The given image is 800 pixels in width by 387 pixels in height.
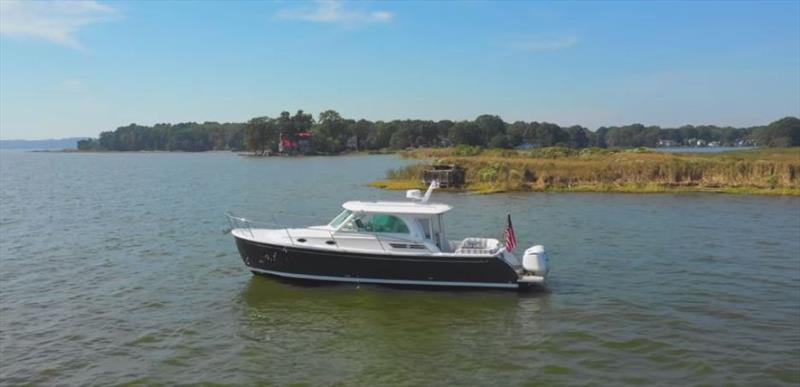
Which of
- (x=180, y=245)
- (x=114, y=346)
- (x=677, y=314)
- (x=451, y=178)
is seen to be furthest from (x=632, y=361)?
(x=451, y=178)

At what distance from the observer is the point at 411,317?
55.5 feet

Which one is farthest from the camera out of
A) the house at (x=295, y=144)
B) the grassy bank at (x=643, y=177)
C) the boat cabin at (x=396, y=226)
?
the house at (x=295, y=144)

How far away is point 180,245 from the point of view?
1064 inches

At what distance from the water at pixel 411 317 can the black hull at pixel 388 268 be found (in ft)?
1.25

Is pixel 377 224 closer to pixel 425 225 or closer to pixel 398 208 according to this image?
pixel 398 208

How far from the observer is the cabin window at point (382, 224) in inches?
768

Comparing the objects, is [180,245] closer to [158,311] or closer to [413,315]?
Answer: [158,311]

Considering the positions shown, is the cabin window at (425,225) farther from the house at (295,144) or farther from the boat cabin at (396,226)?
A: the house at (295,144)

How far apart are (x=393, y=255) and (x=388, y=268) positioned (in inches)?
19.0

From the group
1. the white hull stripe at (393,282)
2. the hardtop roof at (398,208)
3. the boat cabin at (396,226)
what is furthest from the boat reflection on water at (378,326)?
the hardtop roof at (398,208)

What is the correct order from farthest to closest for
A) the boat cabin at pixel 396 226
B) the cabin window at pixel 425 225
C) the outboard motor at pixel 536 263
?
the cabin window at pixel 425 225
the boat cabin at pixel 396 226
the outboard motor at pixel 536 263

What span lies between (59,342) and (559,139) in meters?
188

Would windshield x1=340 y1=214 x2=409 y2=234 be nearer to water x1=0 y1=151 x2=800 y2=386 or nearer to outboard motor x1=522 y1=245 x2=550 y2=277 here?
water x1=0 y1=151 x2=800 y2=386

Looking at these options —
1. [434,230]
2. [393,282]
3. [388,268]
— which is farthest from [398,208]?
[393,282]
